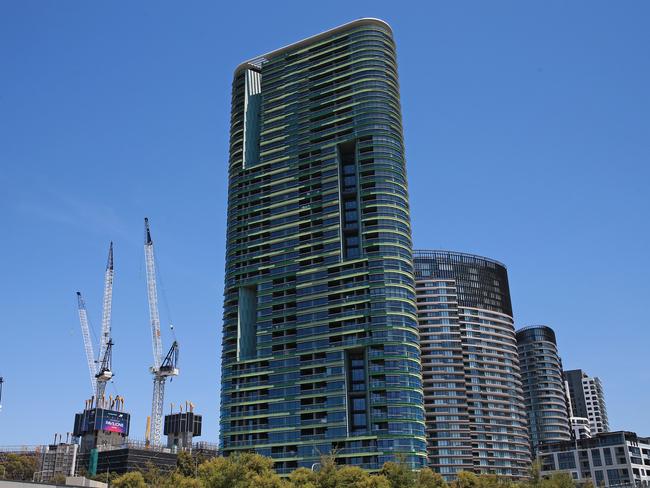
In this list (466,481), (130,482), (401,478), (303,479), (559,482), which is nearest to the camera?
(559,482)

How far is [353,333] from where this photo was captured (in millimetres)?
196000

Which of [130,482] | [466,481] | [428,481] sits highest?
[130,482]

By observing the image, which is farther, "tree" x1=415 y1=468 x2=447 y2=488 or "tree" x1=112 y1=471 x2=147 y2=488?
"tree" x1=112 y1=471 x2=147 y2=488

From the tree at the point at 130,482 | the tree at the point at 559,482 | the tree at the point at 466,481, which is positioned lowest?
the tree at the point at 559,482

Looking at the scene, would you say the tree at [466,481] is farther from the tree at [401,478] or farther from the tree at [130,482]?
the tree at [130,482]

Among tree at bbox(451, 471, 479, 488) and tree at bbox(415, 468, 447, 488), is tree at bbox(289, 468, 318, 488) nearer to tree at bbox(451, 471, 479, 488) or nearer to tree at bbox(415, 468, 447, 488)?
tree at bbox(415, 468, 447, 488)

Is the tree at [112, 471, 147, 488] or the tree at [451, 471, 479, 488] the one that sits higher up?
the tree at [112, 471, 147, 488]

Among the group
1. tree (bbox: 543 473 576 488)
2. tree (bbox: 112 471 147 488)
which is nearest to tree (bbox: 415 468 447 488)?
tree (bbox: 543 473 576 488)

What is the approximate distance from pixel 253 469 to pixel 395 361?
54850 mm

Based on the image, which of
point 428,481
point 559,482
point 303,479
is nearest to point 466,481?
point 428,481

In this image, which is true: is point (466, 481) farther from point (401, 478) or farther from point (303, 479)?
point (303, 479)

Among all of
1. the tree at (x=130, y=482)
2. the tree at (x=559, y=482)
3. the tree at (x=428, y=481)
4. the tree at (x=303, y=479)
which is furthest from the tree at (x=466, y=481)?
the tree at (x=130, y=482)

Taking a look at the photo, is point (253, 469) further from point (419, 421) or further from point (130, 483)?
point (419, 421)

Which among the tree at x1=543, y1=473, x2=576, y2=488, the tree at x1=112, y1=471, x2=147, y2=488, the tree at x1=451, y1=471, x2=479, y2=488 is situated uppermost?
the tree at x1=112, y1=471, x2=147, y2=488
